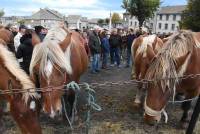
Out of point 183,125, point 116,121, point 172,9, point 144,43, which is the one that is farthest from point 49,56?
point 172,9

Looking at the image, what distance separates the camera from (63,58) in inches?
207

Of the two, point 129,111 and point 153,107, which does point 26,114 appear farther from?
point 129,111

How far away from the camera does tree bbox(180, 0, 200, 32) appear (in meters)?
47.5

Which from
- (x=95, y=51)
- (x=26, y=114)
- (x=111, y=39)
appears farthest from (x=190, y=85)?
(x=111, y=39)

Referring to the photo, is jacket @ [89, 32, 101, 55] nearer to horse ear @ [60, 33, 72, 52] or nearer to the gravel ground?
the gravel ground

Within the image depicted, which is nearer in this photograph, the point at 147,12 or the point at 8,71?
the point at 8,71

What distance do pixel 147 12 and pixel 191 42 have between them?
48873 millimetres

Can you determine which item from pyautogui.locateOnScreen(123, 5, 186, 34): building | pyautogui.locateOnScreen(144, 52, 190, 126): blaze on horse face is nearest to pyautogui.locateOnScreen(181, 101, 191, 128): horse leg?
pyautogui.locateOnScreen(144, 52, 190, 126): blaze on horse face

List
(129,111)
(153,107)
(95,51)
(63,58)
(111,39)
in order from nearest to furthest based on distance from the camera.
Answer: (153,107)
(63,58)
(129,111)
(95,51)
(111,39)

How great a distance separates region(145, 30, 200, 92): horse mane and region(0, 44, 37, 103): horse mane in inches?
69.8

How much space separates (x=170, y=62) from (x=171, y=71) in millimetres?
142

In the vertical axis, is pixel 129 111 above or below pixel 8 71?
below

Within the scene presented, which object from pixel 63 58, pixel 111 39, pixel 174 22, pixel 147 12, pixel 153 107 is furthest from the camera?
pixel 174 22

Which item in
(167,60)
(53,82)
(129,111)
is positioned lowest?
(129,111)
